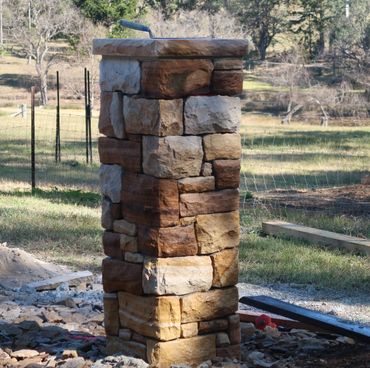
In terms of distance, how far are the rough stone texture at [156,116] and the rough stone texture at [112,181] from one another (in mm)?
314

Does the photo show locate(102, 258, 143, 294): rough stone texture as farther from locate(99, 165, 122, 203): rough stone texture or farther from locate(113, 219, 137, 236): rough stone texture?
locate(99, 165, 122, 203): rough stone texture

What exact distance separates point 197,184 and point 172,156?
8.8 inches

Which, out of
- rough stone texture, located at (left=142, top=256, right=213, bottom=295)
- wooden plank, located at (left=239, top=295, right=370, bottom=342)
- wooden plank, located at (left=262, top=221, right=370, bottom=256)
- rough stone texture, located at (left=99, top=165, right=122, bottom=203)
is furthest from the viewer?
wooden plank, located at (left=262, top=221, right=370, bottom=256)

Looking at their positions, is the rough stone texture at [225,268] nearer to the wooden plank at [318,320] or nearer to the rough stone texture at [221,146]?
the rough stone texture at [221,146]

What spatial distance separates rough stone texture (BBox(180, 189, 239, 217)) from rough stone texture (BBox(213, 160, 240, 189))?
4 cm

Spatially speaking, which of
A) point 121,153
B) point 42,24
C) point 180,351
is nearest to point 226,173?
point 121,153

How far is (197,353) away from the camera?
4.85 metres

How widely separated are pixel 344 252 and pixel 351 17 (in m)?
40.4

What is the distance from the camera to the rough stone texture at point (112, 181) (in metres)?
4.99

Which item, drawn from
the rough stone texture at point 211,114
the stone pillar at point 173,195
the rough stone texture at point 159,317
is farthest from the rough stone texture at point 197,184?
the rough stone texture at point 159,317

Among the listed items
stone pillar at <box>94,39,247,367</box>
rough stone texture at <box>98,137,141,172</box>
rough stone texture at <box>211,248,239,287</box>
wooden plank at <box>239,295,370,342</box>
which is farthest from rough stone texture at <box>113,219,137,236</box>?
wooden plank at <box>239,295,370,342</box>

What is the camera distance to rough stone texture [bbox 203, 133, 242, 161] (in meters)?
4.82

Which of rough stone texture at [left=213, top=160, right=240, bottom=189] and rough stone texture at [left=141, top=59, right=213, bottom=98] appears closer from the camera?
rough stone texture at [left=141, top=59, right=213, bottom=98]

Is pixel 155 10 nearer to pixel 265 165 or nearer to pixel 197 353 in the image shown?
pixel 265 165
